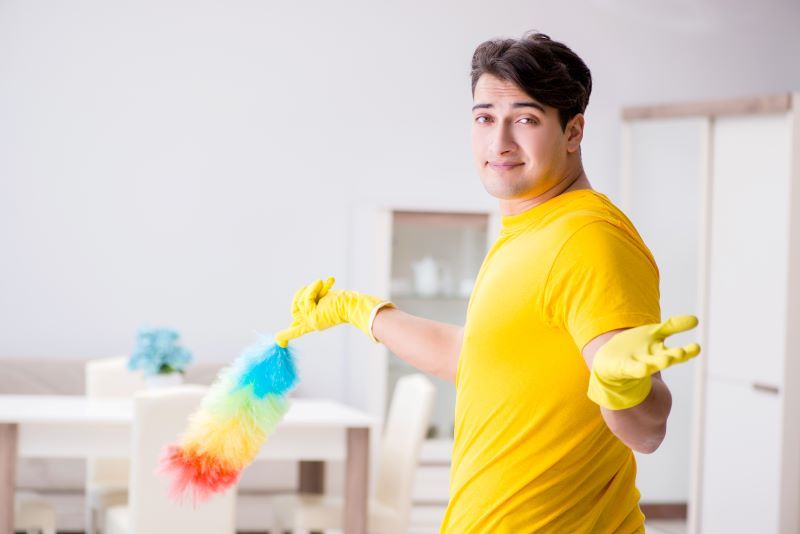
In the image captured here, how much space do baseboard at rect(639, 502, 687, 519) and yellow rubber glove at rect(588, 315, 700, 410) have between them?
4.34 metres

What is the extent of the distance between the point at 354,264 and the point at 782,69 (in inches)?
97.9

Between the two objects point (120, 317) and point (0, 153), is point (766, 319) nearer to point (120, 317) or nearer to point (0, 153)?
point (120, 317)

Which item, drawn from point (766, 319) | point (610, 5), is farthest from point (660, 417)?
point (610, 5)

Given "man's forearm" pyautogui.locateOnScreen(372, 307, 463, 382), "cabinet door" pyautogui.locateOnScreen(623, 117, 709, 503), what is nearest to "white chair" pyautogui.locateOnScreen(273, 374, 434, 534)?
"cabinet door" pyautogui.locateOnScreen(623, 117, 709, 503)

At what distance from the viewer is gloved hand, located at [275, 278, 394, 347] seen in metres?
1.65

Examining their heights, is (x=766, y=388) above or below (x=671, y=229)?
below

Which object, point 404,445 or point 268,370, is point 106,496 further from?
point 268,370

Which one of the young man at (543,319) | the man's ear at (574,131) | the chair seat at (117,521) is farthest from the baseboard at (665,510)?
the man's ear at (574,131)

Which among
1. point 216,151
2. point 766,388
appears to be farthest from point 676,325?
point 216,151

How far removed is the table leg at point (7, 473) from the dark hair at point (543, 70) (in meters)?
2.33

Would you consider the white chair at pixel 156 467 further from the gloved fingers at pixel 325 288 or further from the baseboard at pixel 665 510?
the baseboard at pixel 665 510

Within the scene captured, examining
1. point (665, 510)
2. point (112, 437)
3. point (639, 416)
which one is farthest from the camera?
point (665, 510)

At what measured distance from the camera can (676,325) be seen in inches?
38.0

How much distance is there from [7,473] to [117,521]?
0.36 metres
